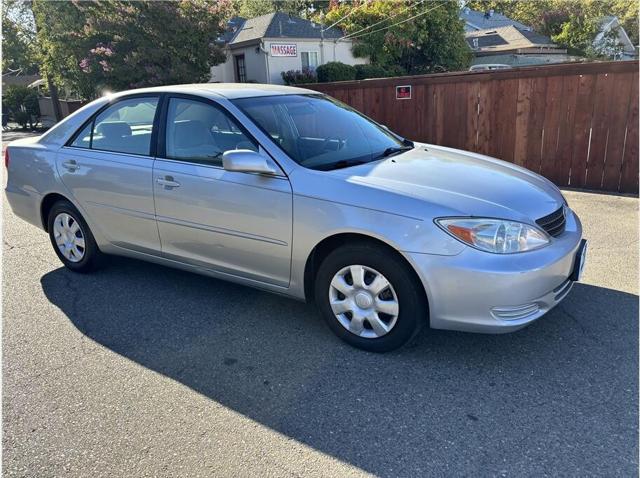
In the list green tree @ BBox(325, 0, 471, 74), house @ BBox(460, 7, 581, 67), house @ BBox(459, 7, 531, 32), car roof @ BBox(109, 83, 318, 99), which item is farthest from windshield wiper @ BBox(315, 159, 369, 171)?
house @ BBox(459, 7, 531, 32)

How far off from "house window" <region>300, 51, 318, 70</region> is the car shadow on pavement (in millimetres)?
26375

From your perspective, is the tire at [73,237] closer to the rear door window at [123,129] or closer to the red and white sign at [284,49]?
the rear door window at [123,129]

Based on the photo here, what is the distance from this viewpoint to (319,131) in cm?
396

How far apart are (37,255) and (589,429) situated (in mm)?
5277

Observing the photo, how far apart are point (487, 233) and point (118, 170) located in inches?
114

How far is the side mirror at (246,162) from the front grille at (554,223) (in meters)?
1.71

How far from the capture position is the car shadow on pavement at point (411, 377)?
2455 mm

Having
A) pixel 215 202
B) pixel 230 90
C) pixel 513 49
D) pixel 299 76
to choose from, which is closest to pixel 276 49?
pixel 299 76

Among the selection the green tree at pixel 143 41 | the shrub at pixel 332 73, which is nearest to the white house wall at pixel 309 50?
the shrub at pixel 332 73

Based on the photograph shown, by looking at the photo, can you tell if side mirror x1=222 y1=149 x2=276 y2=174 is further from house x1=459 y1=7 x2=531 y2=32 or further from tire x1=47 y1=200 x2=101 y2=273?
house x1=459 y1=7 x2=531 y2=32

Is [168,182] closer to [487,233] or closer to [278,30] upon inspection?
[487,233]

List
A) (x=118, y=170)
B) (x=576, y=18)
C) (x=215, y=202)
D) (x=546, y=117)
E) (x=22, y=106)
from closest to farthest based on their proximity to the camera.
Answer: (x=215, y=202)
(x=118, y=170)
(x=546, y=117)
(x=22, y=106)
(x=576, y=18)

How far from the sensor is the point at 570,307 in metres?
3.84

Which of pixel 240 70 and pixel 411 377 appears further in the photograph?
pixel 240 70
